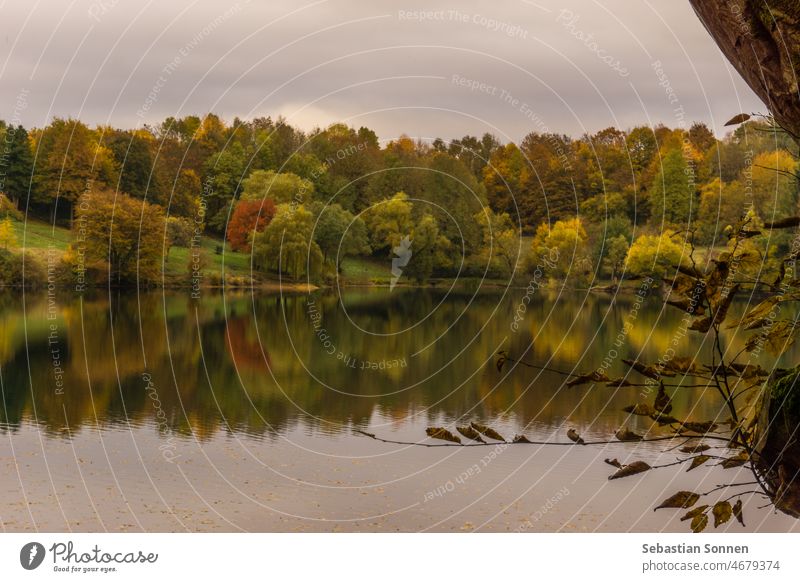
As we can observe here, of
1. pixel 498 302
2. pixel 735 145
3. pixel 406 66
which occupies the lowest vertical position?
pixel 498 302

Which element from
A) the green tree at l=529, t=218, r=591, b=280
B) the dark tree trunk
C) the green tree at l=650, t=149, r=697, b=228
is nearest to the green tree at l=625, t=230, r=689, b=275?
the green tree at l=650, t=149, r=697, b=228

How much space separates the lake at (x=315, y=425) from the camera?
39.6ft

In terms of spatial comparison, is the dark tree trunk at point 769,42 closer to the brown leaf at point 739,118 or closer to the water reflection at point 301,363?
the brown leaf at point 739,118

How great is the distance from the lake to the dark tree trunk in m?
0.57

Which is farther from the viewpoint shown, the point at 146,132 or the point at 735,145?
the point at 146,132

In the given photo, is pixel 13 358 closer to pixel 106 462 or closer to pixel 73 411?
pixel 73 411

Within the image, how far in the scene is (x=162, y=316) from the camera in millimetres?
37906

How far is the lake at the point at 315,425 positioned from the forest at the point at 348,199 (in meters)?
9.54

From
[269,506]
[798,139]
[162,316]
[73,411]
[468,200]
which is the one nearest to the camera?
[798,139]

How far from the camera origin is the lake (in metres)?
12.1

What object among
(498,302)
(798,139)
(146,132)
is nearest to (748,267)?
(798,139)

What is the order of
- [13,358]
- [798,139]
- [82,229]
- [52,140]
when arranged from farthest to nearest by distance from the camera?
[52,140]
[82,229]
[13,358]
[798,139]

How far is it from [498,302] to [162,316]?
68.9 ft

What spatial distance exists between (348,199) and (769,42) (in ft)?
185
